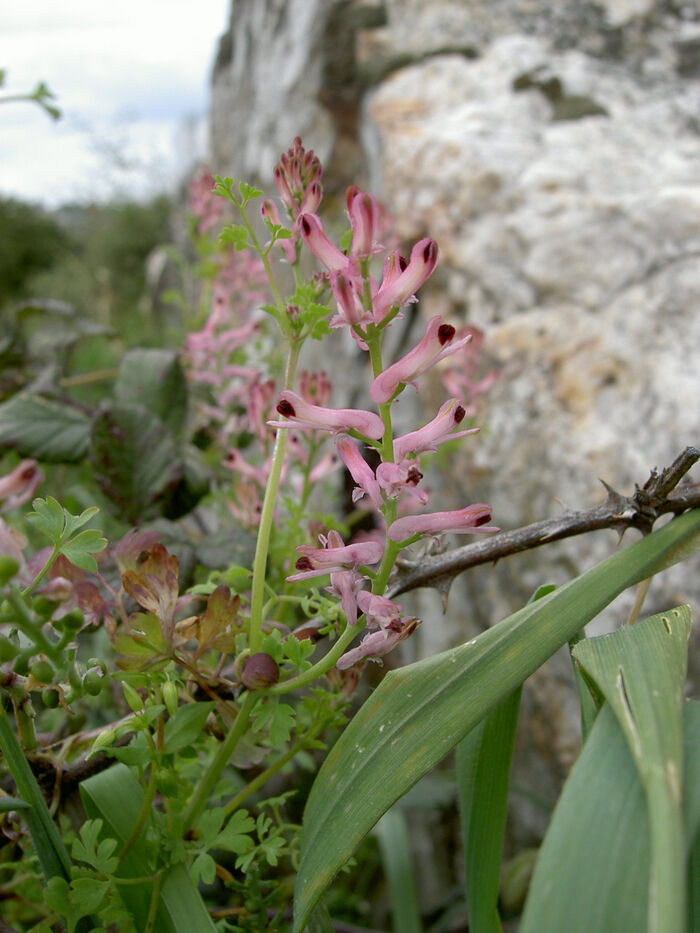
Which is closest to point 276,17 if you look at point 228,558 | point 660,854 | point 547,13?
point 547,13

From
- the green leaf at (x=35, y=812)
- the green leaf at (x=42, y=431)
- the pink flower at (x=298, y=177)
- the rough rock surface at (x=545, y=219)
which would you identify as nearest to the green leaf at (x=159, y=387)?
the green leaf at (x=42, y=431)

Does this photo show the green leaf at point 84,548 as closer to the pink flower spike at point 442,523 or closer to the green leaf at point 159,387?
the pink flower spike at point 442,523

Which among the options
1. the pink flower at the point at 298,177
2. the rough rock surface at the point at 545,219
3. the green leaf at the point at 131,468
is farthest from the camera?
the rough rock surface at the point at 545,219

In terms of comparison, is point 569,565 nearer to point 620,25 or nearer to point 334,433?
point 334,433

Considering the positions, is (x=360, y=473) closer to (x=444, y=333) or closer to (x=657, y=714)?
(x=444, y=333)

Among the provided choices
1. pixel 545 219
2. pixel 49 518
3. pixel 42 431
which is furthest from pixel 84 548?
pixel 545 219
